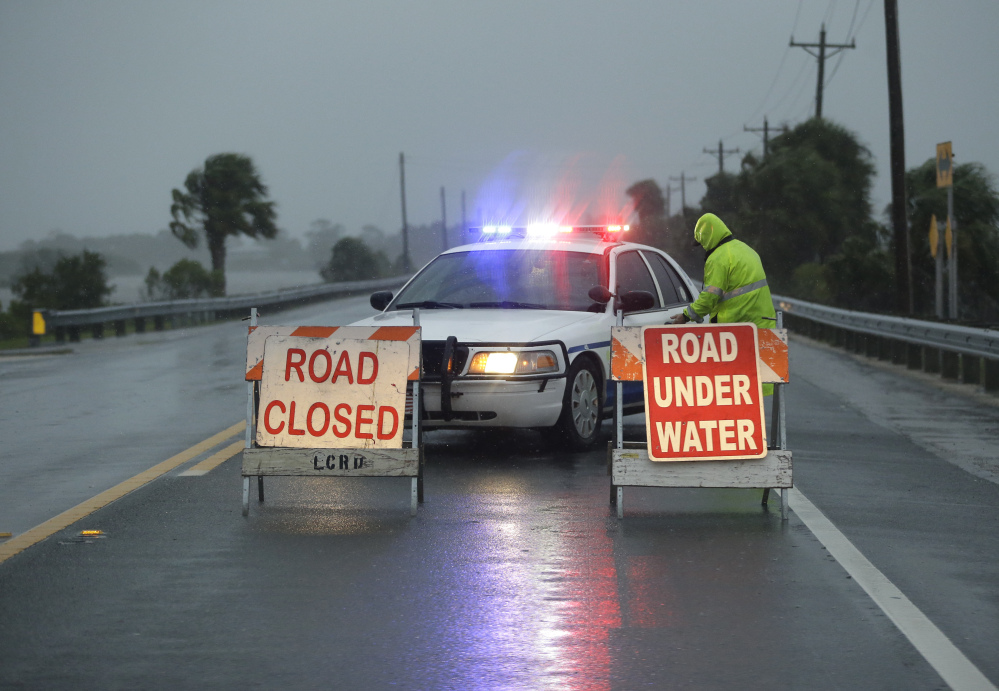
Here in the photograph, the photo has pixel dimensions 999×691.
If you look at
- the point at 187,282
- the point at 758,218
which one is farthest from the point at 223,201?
the point at 758,218

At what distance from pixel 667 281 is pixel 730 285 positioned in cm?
259

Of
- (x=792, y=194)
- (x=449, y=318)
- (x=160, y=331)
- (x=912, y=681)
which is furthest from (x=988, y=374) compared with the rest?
(x=792, y=194)

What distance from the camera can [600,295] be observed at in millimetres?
11008

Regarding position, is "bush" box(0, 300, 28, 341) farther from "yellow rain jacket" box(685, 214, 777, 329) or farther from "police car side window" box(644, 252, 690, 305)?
"yellow rain jacket" box(685, 214, 777, 329)

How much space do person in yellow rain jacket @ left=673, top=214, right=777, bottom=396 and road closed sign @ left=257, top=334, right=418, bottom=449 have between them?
90.0 inches

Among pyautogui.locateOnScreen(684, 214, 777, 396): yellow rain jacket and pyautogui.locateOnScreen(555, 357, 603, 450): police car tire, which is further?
pyautogui.locateOnScreen(555, 357, 603, 450): police car tire

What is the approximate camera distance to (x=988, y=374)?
1612 cm

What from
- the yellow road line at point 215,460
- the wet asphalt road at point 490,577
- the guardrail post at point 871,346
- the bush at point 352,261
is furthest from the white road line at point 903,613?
the bush at point 352,261

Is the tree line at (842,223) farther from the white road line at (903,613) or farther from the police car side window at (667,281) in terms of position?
the white road line at (903,613)

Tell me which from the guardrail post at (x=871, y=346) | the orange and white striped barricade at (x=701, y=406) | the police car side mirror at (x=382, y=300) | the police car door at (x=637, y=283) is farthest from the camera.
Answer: the guardrail post at (x=871, y=346)

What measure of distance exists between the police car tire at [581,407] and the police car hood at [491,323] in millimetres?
341

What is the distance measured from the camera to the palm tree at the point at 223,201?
62.0 metres

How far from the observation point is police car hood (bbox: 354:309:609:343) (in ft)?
33.2

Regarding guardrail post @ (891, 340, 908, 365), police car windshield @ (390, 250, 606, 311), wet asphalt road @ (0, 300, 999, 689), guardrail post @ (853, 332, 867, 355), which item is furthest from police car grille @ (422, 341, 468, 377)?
guardrail post @ (853, 332, 867, 355)
